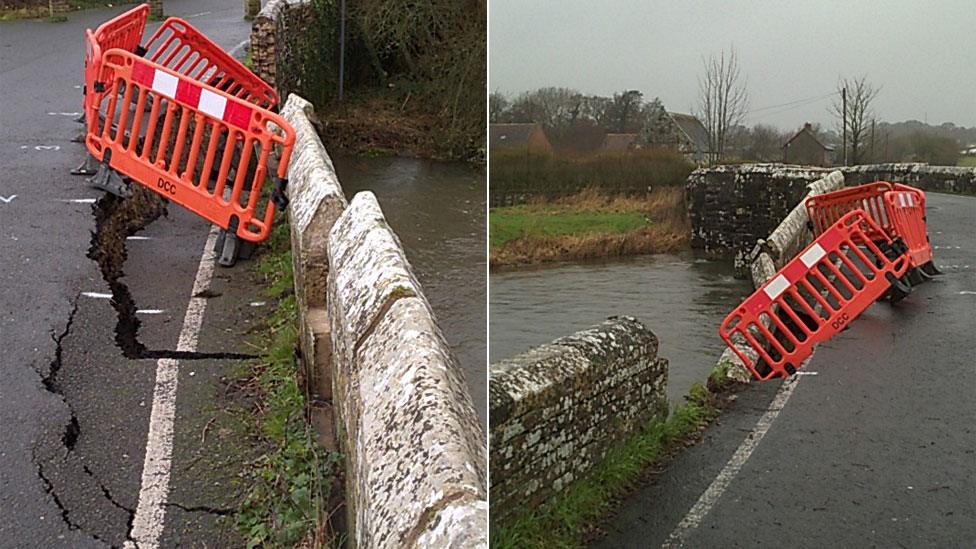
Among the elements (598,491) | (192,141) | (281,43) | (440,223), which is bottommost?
(440,223)

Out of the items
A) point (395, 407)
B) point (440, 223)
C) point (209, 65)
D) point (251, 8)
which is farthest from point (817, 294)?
point (251, 8)

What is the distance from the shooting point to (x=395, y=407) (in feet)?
8.60

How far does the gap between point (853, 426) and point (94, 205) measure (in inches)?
295

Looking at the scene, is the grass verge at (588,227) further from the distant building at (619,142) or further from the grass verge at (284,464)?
the grass verge at (284,464)

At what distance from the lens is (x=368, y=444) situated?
106 inches

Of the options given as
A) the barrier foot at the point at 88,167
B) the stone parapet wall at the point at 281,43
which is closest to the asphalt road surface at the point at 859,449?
the barrier foot at the point at 88,167

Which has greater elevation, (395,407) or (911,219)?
(911,219)

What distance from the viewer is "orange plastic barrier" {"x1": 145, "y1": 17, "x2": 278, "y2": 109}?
1095 centimetres

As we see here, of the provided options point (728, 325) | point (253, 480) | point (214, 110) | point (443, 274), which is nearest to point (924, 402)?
point (728, 325)

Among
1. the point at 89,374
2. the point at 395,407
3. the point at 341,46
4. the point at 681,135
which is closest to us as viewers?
the point at 681,135

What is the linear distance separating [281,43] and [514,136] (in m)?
13.8

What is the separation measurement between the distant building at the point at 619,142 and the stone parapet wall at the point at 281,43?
12.6 meters

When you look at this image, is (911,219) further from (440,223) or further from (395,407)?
(440,223)

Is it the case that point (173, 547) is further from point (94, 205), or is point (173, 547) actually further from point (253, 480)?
point (94, 205)
